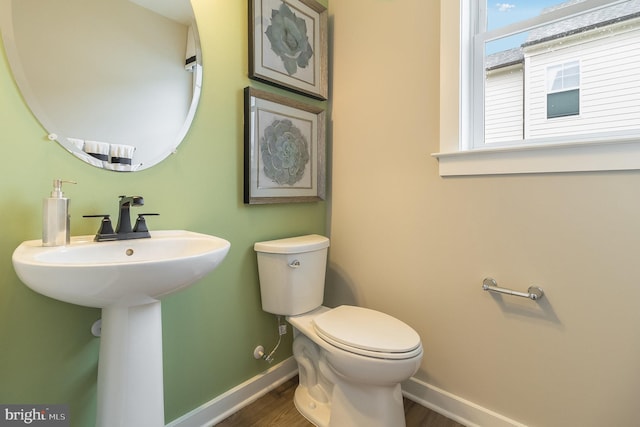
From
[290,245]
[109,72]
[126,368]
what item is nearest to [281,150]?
[290,245]

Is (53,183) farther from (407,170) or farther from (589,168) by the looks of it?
(589,168)

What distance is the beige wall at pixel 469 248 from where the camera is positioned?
1.01 metres

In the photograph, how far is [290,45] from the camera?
1.52 m

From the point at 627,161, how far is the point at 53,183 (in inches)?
69.2

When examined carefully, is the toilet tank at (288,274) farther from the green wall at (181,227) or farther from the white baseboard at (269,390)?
the white baseboard at (269,390)

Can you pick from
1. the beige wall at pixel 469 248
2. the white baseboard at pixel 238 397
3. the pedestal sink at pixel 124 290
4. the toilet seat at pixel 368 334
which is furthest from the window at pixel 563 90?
the white baseboard at pixel 238 397

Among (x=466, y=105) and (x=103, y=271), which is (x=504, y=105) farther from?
(x=103, y=271)

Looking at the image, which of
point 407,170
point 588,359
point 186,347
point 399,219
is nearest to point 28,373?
point 186,347

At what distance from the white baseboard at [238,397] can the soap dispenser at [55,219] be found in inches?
32.8

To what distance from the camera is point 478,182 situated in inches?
49.3

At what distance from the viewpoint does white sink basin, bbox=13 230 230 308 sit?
639mm

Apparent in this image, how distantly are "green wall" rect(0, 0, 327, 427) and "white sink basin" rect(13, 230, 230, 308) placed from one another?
0.16 meters

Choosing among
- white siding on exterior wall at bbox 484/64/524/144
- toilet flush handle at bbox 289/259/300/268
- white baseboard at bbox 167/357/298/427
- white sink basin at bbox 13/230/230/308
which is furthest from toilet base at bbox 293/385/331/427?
white siding on exterior wall at bbox 484/64/524/144

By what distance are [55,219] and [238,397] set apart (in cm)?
106
